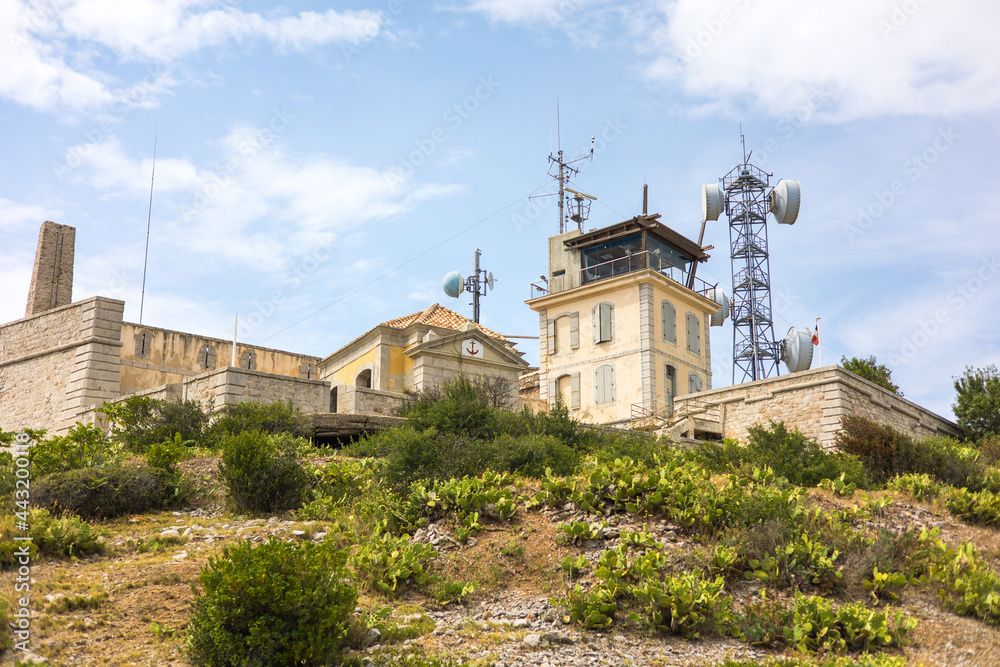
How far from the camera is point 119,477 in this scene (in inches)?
556

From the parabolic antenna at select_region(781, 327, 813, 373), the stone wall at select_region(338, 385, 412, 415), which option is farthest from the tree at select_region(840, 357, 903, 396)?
the stone wall at select_region(338, 385, 412, 415)

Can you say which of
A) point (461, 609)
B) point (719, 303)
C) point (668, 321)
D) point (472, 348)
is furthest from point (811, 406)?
point (461, 609)

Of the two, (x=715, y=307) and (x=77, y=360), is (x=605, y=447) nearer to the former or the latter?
(x=77, y=360)

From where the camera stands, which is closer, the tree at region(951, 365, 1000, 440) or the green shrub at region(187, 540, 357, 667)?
the green shrub at region(187, 540, 357, 667)

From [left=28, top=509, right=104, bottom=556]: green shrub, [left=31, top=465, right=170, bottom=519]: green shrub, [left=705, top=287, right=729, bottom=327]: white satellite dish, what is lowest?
[left=28, top=509, right=104, bottom=556]: green shrub

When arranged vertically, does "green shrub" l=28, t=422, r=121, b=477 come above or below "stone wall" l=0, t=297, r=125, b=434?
below

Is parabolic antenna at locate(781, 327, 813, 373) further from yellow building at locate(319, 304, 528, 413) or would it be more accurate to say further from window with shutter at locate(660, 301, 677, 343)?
yellow building at locate(319, 304, 528, 413)

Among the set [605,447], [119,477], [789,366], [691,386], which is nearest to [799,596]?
[605,447]

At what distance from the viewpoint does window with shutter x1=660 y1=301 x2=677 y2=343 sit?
106 ft

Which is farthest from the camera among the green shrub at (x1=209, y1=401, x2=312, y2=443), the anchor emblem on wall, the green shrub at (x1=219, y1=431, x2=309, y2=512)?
the anchor emblem on wall

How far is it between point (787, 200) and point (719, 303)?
510 centimetres

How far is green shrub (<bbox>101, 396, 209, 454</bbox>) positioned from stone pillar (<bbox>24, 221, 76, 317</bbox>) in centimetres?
1087

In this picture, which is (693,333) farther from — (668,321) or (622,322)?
(622,322)

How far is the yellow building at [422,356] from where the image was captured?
92.3 ft
